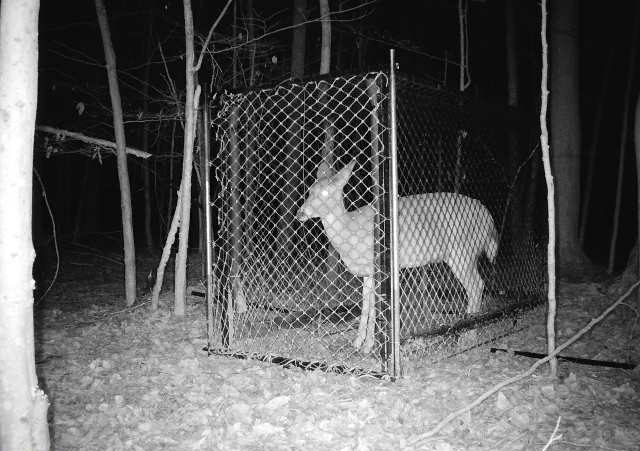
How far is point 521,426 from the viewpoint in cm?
270

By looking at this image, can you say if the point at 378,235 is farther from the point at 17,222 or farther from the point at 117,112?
the point at 117,112

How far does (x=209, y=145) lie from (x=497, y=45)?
34.1 ft

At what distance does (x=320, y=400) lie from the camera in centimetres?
309

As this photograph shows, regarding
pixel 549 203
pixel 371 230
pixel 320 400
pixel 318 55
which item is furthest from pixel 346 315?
pixel 318 55

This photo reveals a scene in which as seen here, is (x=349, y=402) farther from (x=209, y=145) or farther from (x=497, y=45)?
(x=497, y=45)

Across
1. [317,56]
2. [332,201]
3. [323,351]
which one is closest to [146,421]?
[323,351]

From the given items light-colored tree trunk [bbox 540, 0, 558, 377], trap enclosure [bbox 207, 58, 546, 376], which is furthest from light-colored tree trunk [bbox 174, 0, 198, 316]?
light-colored tree trunk [bbox 540, 0, 558, 377]

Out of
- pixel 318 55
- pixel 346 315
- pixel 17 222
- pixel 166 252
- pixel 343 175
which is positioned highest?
pixel 318 55

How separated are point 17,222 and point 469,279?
3.66m

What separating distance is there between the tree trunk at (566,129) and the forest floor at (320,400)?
183 centimetres

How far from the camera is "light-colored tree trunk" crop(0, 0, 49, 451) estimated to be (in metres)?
1.78

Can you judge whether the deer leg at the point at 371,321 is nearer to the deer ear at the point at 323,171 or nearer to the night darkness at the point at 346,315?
the night darkness at the point at 346,315

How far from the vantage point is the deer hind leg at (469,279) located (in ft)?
14.7

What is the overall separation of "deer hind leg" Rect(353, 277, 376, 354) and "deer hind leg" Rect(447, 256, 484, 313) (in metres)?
0.89
